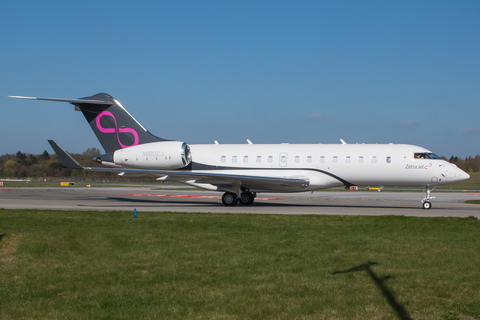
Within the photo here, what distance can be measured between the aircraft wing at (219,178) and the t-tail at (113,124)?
252cm

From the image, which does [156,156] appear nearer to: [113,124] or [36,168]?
[113,124]

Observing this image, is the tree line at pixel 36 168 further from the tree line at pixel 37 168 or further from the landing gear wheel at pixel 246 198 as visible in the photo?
the landing gear wheel at pixel 246 198

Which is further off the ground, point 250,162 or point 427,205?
point 250,162

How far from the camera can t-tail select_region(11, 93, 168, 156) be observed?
24641 mm

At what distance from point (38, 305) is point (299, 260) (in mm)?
4616

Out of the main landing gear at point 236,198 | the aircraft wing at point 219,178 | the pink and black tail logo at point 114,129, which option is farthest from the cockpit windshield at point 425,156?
the pink and black tail logo at point 114,129

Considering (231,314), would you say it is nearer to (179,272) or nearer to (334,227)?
(179,272)

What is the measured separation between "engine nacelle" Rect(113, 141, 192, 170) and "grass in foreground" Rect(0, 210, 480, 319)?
40.4 feet

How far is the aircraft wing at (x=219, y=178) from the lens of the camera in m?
21.7

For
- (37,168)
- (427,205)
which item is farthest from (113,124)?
(37,168)

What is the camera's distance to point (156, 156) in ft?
77.5

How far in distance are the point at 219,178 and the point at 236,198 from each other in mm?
1861

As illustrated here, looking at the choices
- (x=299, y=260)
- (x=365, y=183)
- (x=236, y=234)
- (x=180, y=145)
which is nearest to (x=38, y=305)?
(x=299, y=260)

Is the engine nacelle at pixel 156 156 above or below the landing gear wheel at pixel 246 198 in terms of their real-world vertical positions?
above
